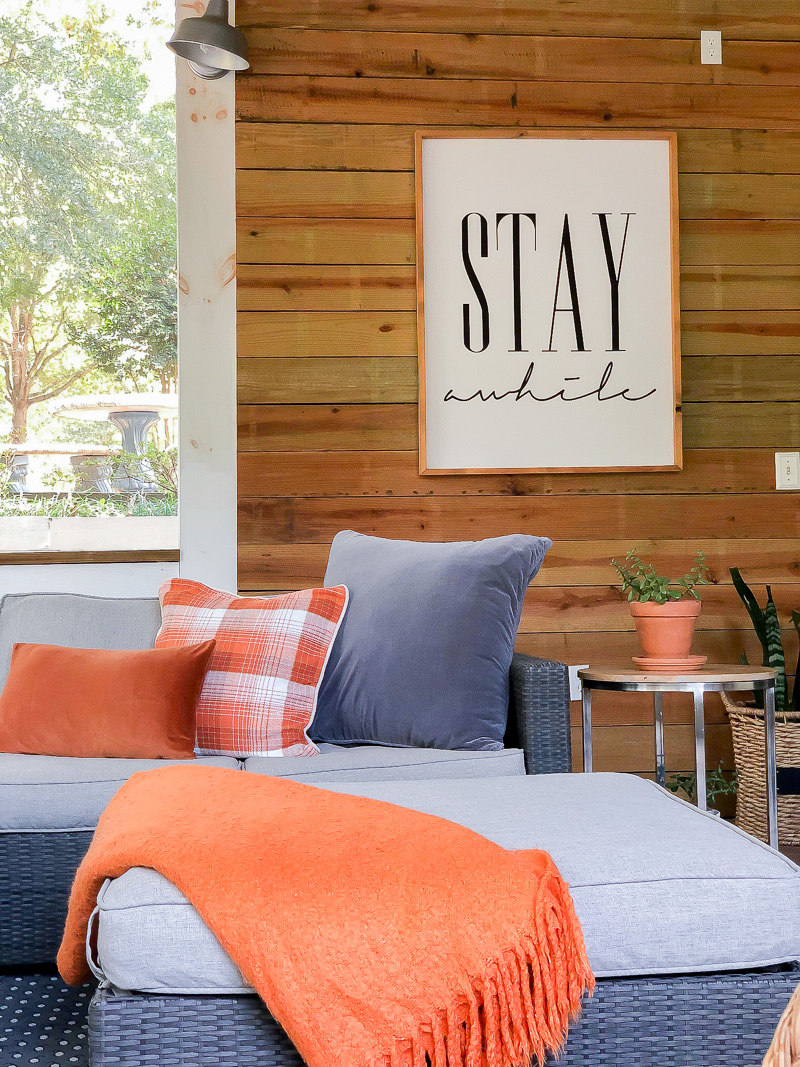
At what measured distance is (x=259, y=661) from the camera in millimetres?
2201

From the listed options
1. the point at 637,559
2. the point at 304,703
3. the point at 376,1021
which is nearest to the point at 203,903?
the point at 376,1021

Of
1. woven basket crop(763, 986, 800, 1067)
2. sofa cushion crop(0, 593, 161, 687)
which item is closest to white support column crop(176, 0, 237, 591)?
sofa cushion crop(0, 593, 161, 687)

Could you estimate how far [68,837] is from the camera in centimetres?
184

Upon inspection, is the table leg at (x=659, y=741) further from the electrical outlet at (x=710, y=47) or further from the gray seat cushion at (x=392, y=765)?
the electrical outlet at (x=710, y=47)

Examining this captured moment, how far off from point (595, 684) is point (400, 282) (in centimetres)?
131

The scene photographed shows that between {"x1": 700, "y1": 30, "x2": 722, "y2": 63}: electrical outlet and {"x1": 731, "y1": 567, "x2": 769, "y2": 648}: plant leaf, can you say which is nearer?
{"x1": 731, "y1": 567, "x2": 769, "y2": 648}: plant leaf

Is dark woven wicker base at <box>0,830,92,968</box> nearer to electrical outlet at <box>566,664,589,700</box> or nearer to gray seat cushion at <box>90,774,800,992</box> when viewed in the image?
gray seat cushion at <box>90,774,800,992</box>

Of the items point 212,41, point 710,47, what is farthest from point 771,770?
point 212,41

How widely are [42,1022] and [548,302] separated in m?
2.26

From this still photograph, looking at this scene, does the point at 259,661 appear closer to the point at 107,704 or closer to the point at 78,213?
the point at 107,704

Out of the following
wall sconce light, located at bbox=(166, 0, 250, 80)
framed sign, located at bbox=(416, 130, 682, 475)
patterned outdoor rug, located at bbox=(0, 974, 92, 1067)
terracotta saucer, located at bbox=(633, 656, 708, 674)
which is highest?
wall sconce light, located at bbox=(166, 0, 250, 80)

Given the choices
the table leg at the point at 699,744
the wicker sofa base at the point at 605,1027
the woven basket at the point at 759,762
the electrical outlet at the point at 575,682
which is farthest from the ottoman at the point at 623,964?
the electrical outlet at the point at 575,682

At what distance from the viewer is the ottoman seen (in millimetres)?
1136

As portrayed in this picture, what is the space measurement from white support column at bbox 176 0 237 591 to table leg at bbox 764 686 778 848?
1.49 metres
